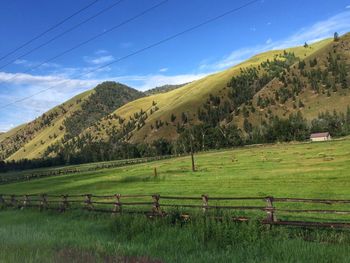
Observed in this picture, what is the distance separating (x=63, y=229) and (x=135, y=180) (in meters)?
45.8

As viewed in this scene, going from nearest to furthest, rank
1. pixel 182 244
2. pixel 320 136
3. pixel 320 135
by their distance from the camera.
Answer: pixel 182 244, pixel 320 136, pixel 320 135

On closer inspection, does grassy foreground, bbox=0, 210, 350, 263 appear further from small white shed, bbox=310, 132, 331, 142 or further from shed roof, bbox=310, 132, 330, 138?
shed roof, bbox=310, 132, 330, 138

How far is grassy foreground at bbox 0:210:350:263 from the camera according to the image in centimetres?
1193

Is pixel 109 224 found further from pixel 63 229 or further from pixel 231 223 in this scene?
pixel 231 223

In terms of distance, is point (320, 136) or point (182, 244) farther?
point (320, 136)

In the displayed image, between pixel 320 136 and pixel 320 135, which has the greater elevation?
pixel 320 135

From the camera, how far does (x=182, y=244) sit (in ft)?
50.9

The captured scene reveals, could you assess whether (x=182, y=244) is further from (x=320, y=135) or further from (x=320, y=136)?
(x=320, y=135)

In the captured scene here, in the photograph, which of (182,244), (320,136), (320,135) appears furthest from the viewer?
(320,135)

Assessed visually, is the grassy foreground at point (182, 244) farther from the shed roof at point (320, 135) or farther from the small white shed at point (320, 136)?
the shed roof at point (320, 135)

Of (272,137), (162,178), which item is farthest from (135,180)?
(272,137)

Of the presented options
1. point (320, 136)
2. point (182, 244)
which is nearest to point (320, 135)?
point (320, 136)

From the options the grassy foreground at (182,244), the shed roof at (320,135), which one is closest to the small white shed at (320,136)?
the shed roof at (320,135)

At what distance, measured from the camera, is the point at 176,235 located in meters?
17.0
